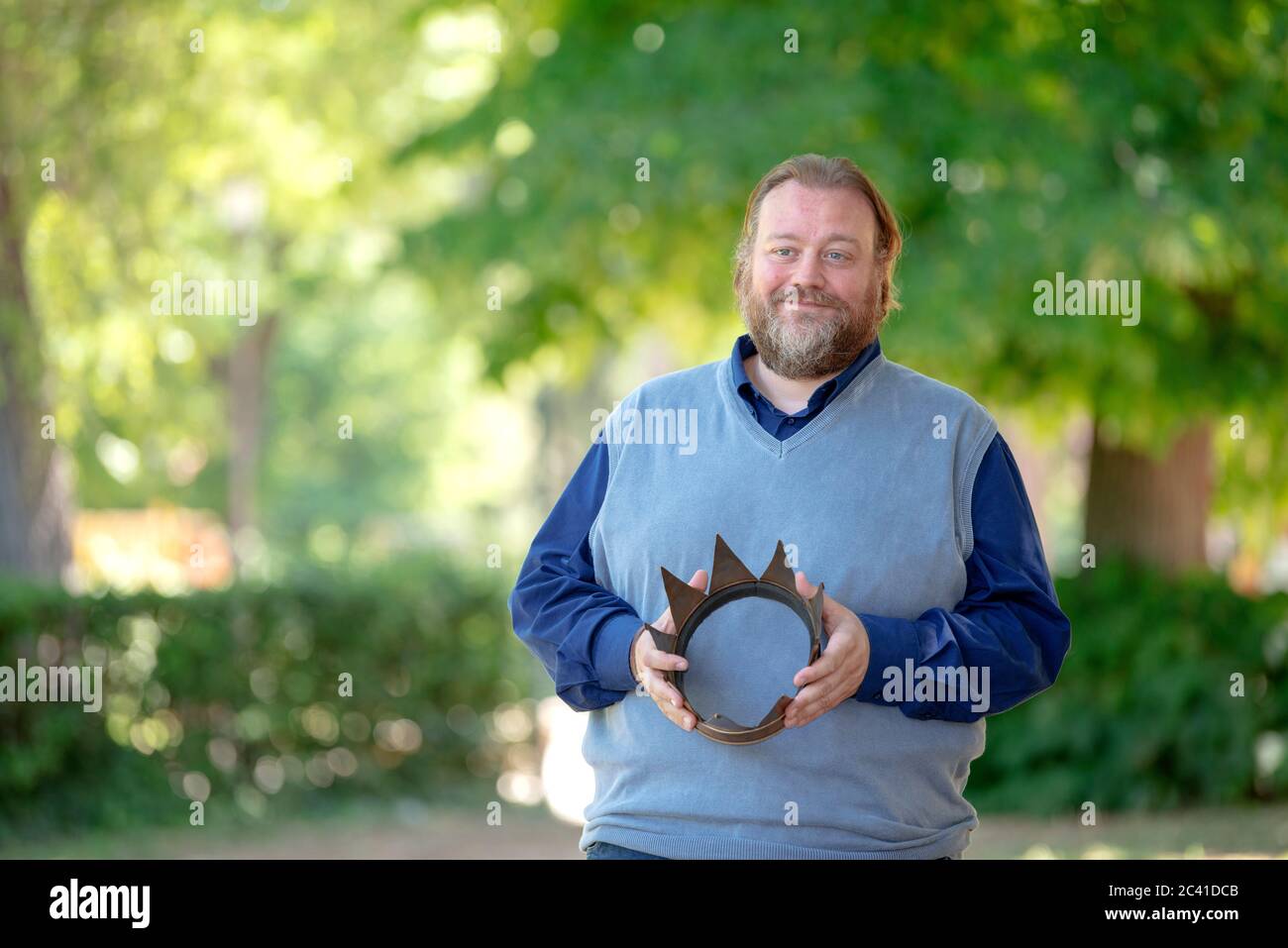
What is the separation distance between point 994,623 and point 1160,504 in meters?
7.52

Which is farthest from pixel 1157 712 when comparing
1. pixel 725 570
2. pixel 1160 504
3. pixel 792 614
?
pixel 725 570

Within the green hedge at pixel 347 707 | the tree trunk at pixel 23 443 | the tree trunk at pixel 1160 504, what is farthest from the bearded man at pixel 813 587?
the tree trunk at pixel 23 443

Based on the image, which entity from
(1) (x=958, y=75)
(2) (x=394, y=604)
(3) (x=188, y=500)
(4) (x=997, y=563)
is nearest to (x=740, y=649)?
(4) (x=997, y=563)

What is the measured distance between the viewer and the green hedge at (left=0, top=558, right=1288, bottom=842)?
8.55m

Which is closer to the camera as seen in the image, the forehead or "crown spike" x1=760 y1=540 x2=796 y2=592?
"crown spike" x1=760 y1=540 x2=796 y2=592

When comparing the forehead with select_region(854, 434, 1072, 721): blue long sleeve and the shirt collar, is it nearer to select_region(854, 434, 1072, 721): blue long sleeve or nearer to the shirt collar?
the shirt collar

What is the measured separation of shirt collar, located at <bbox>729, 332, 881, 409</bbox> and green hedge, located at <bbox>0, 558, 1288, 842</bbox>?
6427mm

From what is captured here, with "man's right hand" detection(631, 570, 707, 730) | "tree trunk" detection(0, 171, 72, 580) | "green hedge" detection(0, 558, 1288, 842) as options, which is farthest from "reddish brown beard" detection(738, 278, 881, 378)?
"tree trunk" detection(0, 171, 72, 580)

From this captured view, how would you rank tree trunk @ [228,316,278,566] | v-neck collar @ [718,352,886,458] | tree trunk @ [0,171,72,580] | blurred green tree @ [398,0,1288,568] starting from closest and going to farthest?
v-neck collar @ [718,352,886,458]
blurred green tree @ [398,0,1288,568]
tree trunk @ [0,171,72,580]
tree trunk @ [228,316,278,566]

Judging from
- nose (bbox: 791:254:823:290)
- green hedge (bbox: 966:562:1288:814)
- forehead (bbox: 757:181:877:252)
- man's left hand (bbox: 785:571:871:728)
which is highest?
forehead (bbox: 757:181:877:252)

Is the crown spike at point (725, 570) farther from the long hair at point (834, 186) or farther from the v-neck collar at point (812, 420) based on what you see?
the long hair at point (834, 186)

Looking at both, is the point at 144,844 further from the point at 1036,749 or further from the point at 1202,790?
the point at 1202,790

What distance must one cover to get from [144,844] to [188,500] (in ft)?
56.4

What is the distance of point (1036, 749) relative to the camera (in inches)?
353
